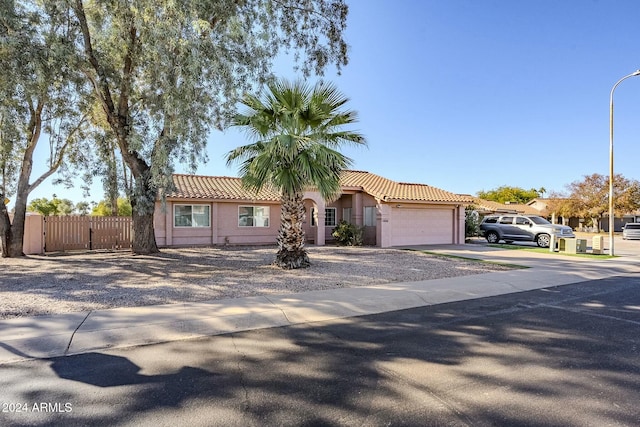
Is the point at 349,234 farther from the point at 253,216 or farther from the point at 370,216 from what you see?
the point at 253,216

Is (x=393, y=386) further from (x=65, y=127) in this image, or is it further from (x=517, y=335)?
(x=65, y=127)

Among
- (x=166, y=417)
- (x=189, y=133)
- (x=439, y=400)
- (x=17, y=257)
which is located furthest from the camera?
(x=17, y=257)

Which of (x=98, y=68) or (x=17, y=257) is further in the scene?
(x=17, y=257)

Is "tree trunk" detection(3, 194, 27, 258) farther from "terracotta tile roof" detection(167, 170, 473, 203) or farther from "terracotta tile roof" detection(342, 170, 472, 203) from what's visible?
"terracotta tile roof" detection(342, 170, 472, 203)

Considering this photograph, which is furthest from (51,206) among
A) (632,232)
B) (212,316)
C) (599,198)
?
(599,198)

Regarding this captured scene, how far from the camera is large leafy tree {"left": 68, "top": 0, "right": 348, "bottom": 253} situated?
9664 mm

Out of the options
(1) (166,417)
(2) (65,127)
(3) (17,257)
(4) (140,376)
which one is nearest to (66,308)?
(4) (140,376)

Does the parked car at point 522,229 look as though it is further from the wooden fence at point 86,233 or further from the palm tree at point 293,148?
the wooden fence at point 86,233

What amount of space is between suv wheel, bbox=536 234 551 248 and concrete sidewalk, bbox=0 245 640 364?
12723 mm

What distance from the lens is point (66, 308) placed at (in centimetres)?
680

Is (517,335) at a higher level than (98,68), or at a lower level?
lower

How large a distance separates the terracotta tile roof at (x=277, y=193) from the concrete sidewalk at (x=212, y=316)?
1127cm

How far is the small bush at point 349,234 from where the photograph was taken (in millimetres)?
20781

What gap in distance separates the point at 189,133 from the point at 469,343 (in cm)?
923
